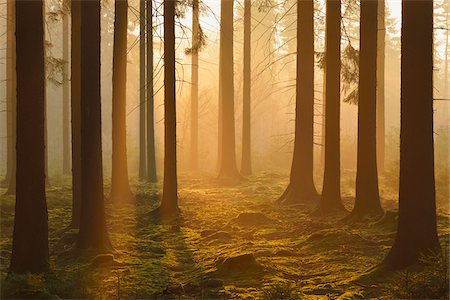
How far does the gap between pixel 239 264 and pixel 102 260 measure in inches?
105

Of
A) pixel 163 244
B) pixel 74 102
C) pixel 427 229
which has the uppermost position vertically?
pixel 74 102

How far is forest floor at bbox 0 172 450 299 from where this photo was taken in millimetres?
7902

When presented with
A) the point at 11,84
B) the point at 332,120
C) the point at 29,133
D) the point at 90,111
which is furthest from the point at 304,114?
the point at 11,84

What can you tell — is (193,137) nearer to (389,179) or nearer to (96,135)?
(389,179)

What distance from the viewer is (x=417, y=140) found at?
8.01m

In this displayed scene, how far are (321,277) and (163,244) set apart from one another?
15.4ft

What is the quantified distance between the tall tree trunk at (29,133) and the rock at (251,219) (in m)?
6.53

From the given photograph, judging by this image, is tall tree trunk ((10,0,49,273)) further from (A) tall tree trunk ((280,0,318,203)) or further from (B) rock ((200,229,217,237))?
(A) tall tree trunk ((280,0,318,203))

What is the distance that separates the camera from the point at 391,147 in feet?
89.5

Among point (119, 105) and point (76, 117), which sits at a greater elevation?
point (119, 105)

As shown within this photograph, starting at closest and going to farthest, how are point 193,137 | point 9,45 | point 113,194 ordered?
point 113,194 → point 9,45 → point 193,137

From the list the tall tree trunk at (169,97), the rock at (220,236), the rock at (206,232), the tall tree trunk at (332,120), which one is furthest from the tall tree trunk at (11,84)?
the tall tree trunk at (332,120)

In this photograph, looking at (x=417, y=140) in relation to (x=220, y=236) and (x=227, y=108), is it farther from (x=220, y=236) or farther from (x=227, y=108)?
(x=227, y=108)

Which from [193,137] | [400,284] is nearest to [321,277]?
[400,284]
